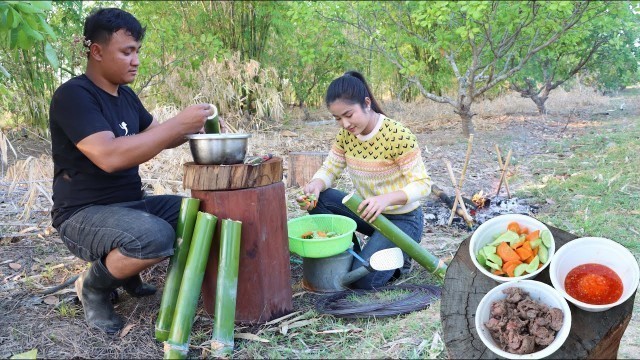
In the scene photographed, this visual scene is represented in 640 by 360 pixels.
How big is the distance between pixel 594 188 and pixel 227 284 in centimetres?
477

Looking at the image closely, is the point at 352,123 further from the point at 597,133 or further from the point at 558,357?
the point at 597,133

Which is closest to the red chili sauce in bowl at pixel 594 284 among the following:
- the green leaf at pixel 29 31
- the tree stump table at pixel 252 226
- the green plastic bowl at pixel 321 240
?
the green plastic bowl at pixel 321 240

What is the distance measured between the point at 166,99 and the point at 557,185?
20.6 feet

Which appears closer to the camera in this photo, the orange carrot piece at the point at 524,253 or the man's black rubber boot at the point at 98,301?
the orange carrot piece at the point at 524,253

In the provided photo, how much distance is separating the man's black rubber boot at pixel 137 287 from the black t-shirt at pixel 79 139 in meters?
0.49

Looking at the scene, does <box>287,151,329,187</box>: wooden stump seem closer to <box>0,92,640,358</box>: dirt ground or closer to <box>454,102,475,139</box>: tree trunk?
<box>0,92,640,358</box>: dirt ground

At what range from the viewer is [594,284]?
2.02 metres

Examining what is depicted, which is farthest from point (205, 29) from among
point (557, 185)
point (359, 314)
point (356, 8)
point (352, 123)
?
point (359, 314)

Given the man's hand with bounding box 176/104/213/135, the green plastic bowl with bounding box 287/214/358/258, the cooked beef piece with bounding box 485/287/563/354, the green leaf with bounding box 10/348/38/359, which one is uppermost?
the man's hand with bounding box 176/104/213/135

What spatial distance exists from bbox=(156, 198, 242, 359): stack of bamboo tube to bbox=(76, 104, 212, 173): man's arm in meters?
0.33

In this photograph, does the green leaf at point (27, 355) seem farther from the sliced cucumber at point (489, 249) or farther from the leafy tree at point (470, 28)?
the leafy tree at point (470, 28)

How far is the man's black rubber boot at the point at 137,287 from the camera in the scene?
3049 millimetres

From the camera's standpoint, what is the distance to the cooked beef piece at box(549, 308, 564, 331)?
1.92 m

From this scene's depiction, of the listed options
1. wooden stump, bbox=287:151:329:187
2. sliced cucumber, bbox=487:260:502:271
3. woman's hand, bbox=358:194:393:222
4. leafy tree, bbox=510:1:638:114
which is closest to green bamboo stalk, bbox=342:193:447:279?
woman's hand, bbox=358:194:393:222
